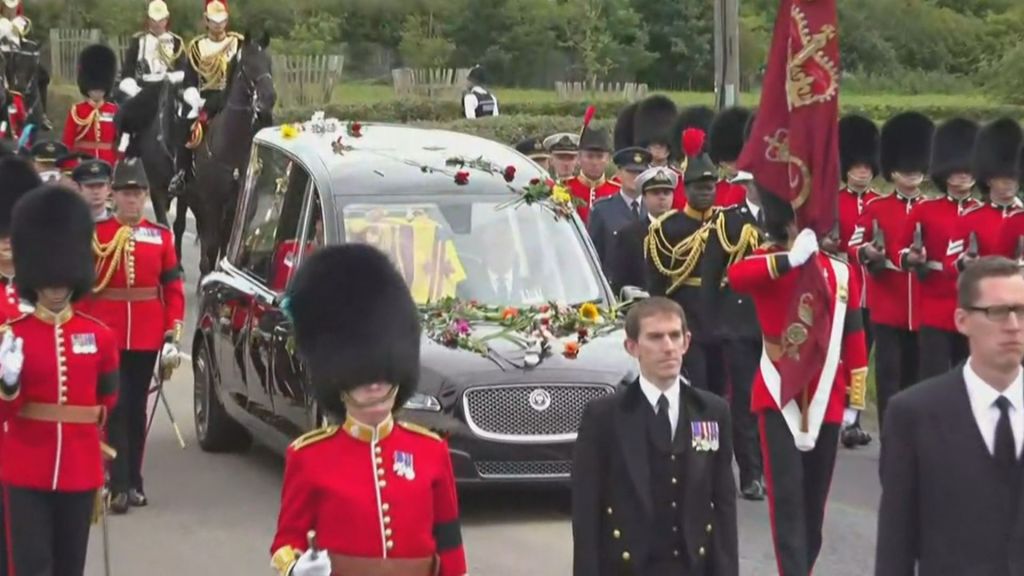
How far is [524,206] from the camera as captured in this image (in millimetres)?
11992

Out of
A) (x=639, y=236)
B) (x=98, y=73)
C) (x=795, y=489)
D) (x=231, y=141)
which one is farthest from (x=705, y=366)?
(x=98, y=73)

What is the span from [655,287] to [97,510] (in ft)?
14.0

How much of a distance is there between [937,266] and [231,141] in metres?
7.30

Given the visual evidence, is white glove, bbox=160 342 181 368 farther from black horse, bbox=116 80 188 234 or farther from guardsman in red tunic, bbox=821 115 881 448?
black horse, bbox=116 80 188 234

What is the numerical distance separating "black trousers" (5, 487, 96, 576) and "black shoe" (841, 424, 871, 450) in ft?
18.9

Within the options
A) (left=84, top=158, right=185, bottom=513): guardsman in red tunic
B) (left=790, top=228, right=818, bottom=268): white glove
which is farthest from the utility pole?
(left=790, top=228, right=818, bottom=268): white glove

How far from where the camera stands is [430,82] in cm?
4338

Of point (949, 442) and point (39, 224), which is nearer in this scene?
point (949, 442)

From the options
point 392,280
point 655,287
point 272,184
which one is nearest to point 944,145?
point 655,287

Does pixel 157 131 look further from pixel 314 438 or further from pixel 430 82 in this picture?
pixel 430 82

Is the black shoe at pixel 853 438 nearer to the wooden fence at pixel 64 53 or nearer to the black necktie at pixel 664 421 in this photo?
the black necktie at pixel 664 421

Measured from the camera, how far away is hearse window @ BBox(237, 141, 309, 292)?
39.6 ft

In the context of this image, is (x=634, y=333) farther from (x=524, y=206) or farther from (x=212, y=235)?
(x=212, y=235)

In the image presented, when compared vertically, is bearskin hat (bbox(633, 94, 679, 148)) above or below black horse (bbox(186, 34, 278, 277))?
above
